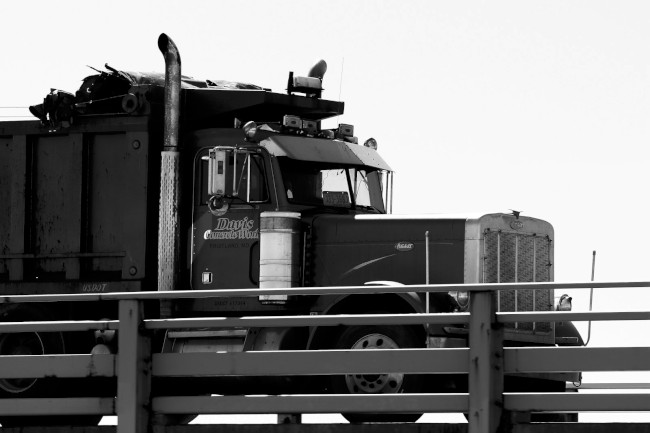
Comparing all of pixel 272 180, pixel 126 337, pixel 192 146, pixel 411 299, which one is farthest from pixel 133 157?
pixel 126 337

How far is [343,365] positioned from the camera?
9320 millimetres

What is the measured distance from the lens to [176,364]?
9.70m

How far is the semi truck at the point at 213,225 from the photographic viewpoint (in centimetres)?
1456

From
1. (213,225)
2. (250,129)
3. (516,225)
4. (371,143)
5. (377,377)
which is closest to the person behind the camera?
(377,377)

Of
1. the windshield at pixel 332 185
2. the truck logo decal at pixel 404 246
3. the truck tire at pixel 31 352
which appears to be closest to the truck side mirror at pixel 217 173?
the windshield at pixel 332 185

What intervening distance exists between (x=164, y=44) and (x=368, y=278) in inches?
134

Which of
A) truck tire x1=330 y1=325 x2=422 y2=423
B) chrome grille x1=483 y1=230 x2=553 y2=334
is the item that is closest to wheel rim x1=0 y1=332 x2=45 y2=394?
truck tire x1=330 y1=325 x2=422 y2=423

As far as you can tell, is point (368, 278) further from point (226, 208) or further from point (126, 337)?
→ point (126, 337)

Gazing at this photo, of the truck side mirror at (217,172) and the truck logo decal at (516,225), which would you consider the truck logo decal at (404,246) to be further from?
the truck side mirror at (217,172)

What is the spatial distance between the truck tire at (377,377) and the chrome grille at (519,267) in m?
1.25

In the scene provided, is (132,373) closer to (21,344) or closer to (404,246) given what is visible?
(404,246)

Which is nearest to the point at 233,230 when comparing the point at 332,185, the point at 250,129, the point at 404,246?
the point at 250,129

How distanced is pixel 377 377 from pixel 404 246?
1.65 metres

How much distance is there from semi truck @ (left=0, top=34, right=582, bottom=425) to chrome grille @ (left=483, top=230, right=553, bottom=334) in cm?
2
